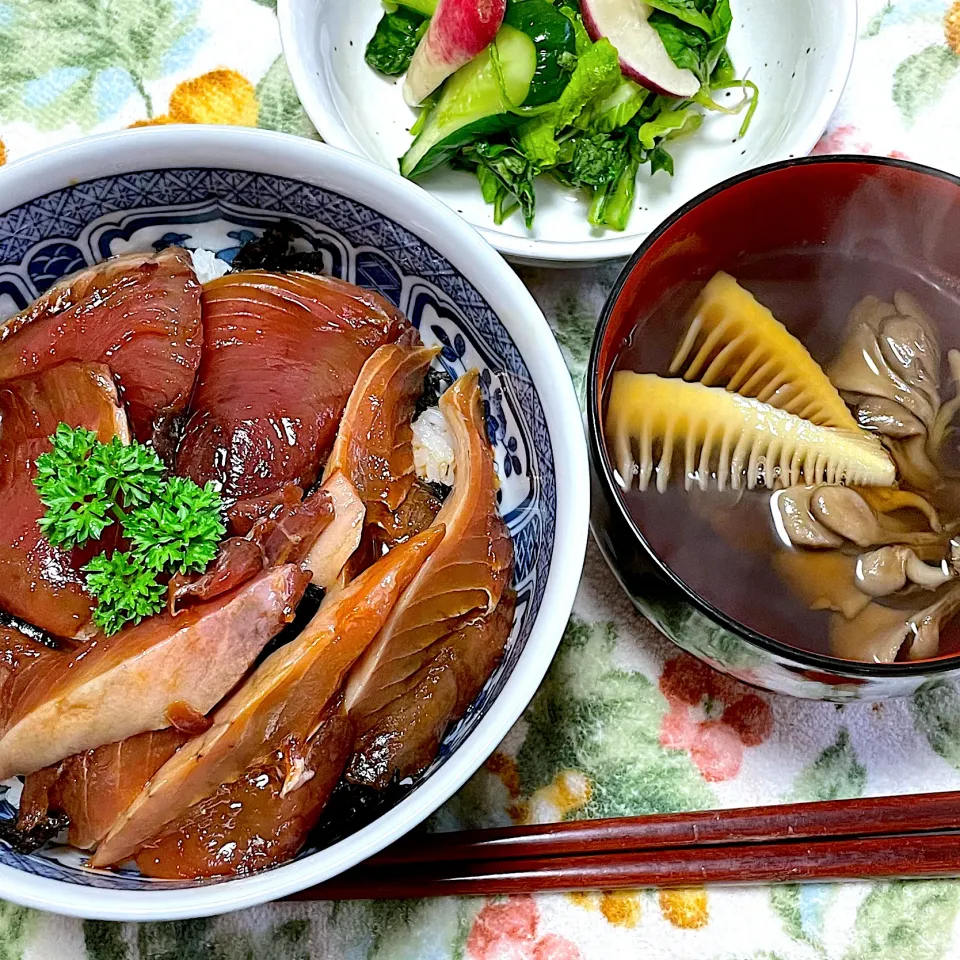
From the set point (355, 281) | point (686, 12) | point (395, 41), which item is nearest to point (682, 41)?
point (686, 12)

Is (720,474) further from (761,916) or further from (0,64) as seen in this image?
(0,64)

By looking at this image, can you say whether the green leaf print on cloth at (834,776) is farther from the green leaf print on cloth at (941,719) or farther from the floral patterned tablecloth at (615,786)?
the green leaf print on cloth at (941,719)

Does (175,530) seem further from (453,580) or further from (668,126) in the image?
(668,126)

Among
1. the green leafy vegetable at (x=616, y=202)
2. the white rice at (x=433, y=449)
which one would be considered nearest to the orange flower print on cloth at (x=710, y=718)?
the white rice at (x=433, y=449)

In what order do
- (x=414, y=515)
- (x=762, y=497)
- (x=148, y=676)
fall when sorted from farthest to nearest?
(x=762, y=497) < (x=414, y=515) < (x=148, y=676)

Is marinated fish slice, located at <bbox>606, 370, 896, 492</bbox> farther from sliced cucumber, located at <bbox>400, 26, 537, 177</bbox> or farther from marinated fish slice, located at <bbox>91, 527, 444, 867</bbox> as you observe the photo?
sliced cucumber, located at <bbox>400, 26, 537, 177</bbox>

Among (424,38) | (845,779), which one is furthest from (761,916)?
(424,38)

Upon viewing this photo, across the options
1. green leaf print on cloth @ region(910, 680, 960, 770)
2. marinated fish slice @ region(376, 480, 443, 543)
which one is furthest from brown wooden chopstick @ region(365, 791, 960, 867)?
marinated fish slice @ region(376, 480, 443, 543)
